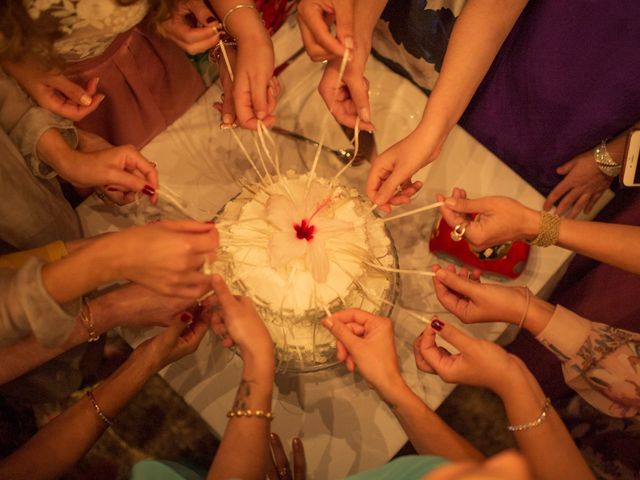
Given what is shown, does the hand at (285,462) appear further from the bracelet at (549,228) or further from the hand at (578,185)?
the hand at (578,185)

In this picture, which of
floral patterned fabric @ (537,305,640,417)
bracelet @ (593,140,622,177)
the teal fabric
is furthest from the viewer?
bracelet @ (593,140,622,177)

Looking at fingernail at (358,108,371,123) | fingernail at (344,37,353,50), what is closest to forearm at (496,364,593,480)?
fingernail at (358,108,371,123)

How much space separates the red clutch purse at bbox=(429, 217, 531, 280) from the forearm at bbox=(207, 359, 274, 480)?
0.51 m

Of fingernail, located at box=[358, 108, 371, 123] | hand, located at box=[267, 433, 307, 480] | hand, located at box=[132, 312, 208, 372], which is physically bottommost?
hand, located at box=[267, 433, 307, 480]

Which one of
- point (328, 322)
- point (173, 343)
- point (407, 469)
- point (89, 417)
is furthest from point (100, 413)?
point (407, 469)

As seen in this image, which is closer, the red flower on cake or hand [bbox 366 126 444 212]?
the red flower on cake

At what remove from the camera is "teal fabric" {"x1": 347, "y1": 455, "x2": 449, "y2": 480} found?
0.77 metres

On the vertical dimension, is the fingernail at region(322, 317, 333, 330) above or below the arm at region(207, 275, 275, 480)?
above

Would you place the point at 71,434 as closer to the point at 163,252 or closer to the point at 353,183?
the point at 163,252

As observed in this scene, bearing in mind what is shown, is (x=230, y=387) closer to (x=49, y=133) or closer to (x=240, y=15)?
(x=49, y=133)

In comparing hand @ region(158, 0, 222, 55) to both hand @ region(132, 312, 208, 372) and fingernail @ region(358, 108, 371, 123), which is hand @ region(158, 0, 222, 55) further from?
hand @ region(132, 312, 208, 372)

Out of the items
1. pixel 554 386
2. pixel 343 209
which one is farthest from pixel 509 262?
pixel 554 386

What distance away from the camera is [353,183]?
1.26 meters

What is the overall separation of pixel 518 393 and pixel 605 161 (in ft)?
2.09
